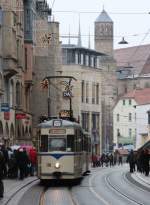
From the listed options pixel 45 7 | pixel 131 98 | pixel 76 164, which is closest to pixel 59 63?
pixel 45 7

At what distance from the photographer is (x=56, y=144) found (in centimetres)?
3238

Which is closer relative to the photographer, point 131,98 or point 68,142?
point 68,142

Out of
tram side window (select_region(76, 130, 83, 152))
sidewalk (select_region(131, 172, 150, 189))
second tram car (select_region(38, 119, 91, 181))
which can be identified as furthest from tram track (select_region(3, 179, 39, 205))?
sidewalk (select_region(131, 172, 150, 189))

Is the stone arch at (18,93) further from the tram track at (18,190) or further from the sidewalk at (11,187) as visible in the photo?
the sidewalk at (11,187)

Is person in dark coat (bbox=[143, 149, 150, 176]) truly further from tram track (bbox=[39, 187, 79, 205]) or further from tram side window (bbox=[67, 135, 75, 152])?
tram track (bbox=[39, 187, 79, 205])

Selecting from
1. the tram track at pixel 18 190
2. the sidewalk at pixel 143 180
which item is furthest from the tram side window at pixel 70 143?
the sidewalk at pixel 143 180

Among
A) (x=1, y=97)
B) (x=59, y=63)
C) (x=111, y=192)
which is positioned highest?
(x=59, y=63)

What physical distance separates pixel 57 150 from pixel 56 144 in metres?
0.27

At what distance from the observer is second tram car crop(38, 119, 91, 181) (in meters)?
32.2

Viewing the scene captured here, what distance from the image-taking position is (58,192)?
29500 millimetres

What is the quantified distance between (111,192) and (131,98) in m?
119

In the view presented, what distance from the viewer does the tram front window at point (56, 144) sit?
3228 cm

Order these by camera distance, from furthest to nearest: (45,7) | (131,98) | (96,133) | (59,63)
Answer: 1. (131,98)
2. (96,133)
3. (59,63)
4. (45,7)

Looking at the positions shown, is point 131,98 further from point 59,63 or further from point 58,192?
point 58,192
